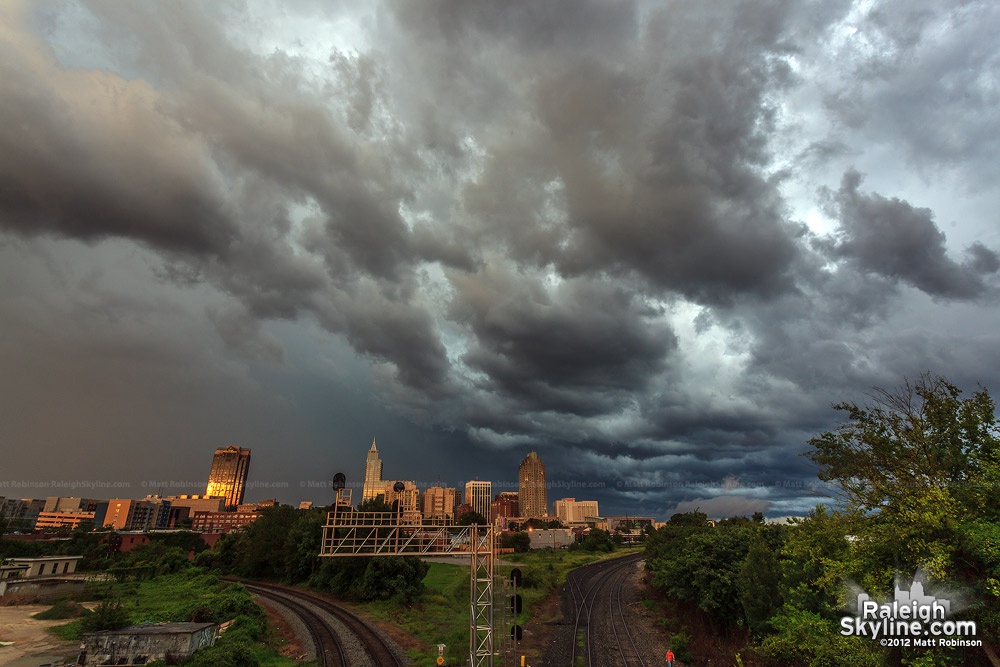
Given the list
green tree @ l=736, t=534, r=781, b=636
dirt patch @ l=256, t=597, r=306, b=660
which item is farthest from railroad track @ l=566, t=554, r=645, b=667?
dirt patch @ l=256, t=597, r=306, b=660

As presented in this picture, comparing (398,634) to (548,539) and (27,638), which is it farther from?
(548,539)

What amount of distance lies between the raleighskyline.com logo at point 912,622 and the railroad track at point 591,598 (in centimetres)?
1671

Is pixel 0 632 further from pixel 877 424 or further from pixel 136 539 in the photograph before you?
pixel 136 539

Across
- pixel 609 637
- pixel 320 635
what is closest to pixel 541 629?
pixel 609 637

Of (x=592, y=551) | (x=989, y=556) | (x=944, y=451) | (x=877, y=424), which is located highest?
(x=877, y=424)

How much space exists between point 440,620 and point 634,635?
53.1 feet

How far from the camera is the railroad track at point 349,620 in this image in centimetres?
2802

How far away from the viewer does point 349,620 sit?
3884 cm

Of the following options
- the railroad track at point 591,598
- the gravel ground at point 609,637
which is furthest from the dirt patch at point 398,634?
the railroad track at point 591,598

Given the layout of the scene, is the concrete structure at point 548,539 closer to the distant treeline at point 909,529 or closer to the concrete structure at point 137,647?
the concrete structure at point 137,647

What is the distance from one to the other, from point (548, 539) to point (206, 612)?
11506 cm

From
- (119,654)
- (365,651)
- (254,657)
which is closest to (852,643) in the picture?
(365,651)

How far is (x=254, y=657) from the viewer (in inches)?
1037

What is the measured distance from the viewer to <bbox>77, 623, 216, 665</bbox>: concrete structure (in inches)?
1013
